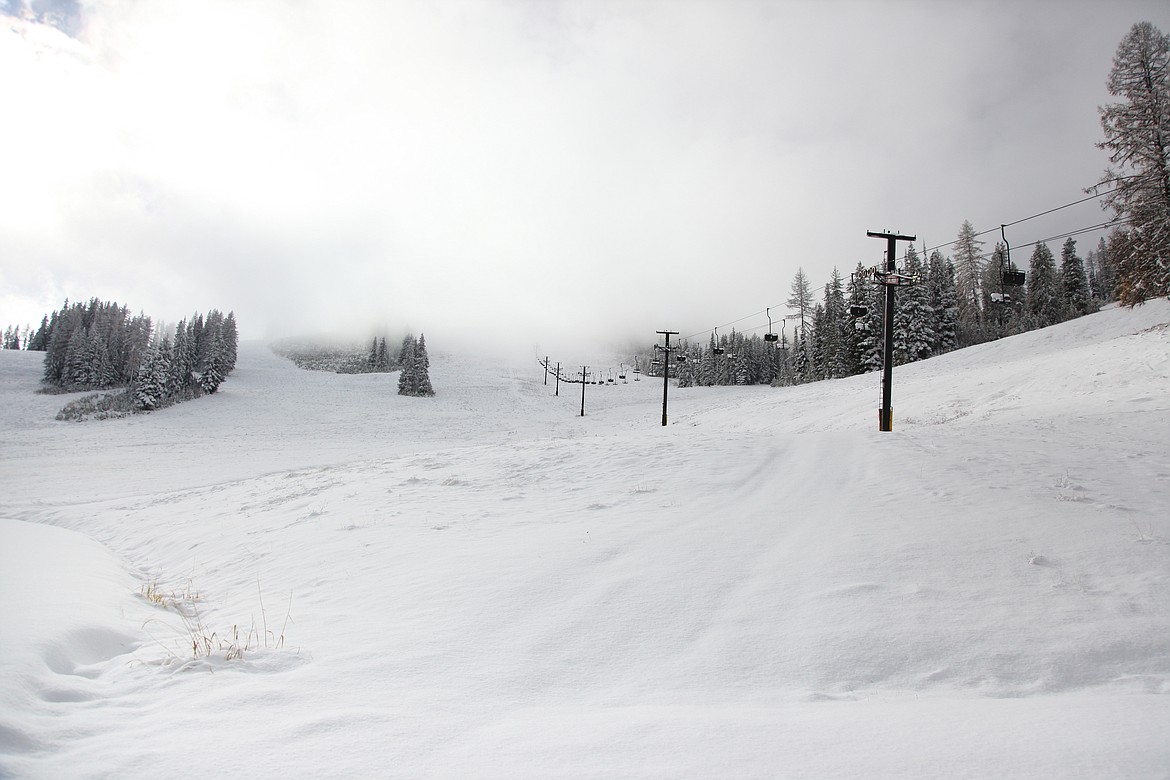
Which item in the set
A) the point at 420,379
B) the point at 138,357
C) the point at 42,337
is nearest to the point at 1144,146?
the point at 420,379

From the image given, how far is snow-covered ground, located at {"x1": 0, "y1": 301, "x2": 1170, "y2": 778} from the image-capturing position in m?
2.52

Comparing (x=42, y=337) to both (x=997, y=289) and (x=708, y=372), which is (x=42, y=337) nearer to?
(x=708, y=372)

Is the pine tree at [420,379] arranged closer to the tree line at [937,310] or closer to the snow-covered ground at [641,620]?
the tree line at [937,310]

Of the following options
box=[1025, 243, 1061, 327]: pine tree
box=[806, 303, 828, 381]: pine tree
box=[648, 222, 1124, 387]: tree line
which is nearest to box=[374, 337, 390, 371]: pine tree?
box=[648, 222, 1124, 387]: tree line

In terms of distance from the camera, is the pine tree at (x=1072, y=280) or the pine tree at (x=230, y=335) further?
the pine tree at (x=230, y=335)

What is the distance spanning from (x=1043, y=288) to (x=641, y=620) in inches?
3112

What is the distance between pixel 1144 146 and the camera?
→ 69.7 feet

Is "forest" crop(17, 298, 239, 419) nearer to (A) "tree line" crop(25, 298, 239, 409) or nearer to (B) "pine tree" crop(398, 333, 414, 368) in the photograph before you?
Answer: (A) "tree line" crop(25, 298, 239, 409)

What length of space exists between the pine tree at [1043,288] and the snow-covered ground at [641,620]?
63.2 meters

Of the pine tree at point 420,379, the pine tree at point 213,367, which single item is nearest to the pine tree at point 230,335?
the pine tree at point 213,367

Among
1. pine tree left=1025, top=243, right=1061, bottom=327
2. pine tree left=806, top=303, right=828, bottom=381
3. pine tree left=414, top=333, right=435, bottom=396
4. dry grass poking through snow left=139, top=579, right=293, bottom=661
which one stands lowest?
dry grass poking through snow left=139, top=579, right=293, bottom=661

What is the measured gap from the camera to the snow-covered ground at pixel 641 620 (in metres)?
2.52

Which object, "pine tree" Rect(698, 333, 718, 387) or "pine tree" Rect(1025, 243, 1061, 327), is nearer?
"pine tree" Rect(1025, 243, 1061, 327)

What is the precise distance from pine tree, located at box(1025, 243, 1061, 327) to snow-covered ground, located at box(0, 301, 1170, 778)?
63.2 m
